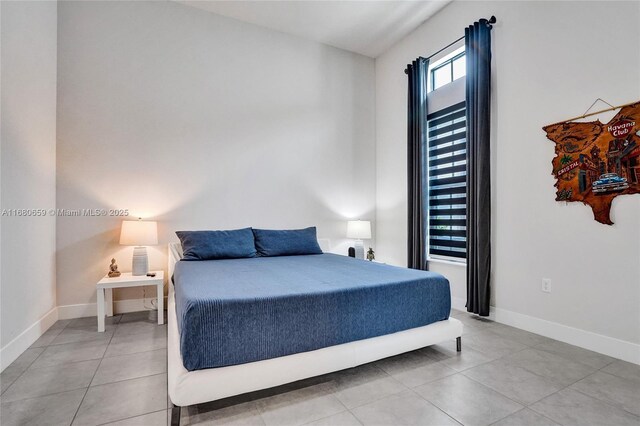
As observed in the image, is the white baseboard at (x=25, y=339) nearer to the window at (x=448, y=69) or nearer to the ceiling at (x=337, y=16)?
the ceiling at (x=337, y=16)

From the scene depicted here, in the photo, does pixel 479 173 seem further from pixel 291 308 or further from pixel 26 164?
pixel 26 164

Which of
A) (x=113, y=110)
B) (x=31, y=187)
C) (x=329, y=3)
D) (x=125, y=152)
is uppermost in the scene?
(x=329, y=3)

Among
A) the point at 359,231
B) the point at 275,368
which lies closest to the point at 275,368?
the point at 275,368

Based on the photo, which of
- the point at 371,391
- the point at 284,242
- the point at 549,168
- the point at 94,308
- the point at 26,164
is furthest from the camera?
the point at 284,242

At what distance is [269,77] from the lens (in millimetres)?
4094

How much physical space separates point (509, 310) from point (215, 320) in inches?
105

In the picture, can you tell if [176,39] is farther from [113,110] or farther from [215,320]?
[215,320]

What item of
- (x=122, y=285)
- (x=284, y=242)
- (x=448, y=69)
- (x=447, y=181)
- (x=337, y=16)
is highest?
(x=337, y=16)

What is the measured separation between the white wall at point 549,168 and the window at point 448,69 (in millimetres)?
217

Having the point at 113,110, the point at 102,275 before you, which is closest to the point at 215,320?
the point at 102,275

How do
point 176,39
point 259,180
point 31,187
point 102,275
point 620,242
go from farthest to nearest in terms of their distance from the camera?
point 259,180 → point 176,39 → point 102,275 → point 31,187 → point 620,242

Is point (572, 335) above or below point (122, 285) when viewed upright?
below

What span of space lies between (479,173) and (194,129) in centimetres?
305

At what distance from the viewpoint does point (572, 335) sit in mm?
2510
